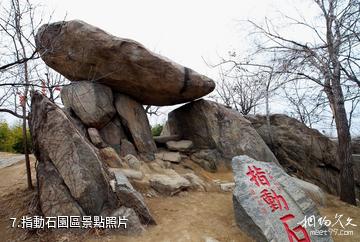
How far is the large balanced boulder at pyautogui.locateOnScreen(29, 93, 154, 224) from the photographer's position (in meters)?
4.33

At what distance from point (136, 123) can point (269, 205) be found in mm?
4592

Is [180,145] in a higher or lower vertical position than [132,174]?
higher

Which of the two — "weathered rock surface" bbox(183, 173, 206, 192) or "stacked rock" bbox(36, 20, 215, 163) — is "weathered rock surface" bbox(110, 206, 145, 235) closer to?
"weathered rock surface" bbox(183, 173, 206, 192)

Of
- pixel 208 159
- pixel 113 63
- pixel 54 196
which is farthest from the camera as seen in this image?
pixel 208 159

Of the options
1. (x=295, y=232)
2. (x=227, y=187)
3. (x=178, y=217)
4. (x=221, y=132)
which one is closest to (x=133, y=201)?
(x=178, y=217)

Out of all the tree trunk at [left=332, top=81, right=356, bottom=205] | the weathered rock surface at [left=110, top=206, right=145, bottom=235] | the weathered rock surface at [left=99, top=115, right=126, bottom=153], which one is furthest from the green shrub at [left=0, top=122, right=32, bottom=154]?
the tree trunk at [left=332, top=81, right=356, bottom=205]

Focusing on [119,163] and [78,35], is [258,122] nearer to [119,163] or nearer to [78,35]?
[119,163]

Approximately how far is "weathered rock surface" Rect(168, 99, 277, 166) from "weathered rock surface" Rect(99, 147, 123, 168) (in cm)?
299

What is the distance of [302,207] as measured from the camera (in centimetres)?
445

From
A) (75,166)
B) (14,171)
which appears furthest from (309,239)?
(14,171)

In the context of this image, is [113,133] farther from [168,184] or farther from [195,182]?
[195,182]

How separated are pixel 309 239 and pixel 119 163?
4.25 meters

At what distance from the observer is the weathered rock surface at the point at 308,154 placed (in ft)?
29.8

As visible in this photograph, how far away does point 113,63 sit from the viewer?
6.88 m
